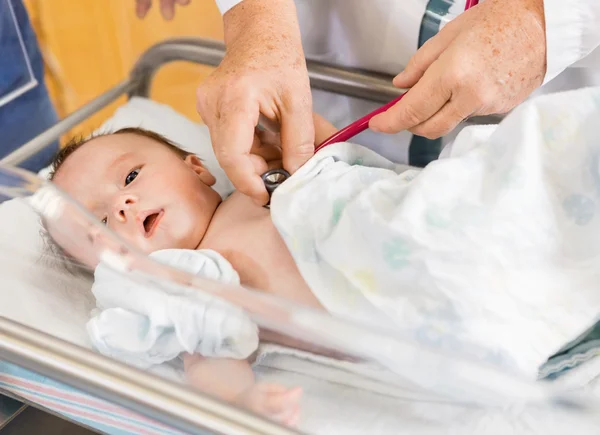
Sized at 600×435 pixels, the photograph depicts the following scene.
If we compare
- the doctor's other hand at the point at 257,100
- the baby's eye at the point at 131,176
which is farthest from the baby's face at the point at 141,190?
the doctor's other hand at the point at 257,100

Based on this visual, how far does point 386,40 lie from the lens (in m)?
1.09

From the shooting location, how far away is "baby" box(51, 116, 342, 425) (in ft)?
2.51

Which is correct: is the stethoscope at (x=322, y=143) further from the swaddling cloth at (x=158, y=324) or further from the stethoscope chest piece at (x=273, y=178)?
the swaddling cloth at (x=158, y=324)

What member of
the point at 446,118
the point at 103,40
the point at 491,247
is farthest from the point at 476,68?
the point at 103,40

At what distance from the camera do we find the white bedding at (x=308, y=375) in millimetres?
557

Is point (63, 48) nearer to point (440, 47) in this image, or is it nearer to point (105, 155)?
point (105, 155)

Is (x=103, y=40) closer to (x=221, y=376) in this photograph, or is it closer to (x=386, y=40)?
(x=386, y=40)

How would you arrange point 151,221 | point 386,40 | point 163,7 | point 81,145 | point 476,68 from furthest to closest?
point 163,7, point 386,40, point 81,145, point 151,221, point 476,68

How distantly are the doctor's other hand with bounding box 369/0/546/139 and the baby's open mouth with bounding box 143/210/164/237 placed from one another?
12.3 inches

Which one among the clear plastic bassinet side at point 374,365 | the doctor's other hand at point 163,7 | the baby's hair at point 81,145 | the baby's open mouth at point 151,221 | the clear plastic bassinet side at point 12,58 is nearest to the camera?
the clear plastic bassinet side at point 374,365

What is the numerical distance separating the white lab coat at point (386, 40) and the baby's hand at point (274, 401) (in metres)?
0.52

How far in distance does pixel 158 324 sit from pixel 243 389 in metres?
0.12

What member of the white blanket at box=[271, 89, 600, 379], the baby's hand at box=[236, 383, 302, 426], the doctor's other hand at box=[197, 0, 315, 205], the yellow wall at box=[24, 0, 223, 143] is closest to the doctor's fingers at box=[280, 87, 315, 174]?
the doctor's other hand at box=[197, 0, 315, 205]

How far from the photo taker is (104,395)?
1.83 feet
